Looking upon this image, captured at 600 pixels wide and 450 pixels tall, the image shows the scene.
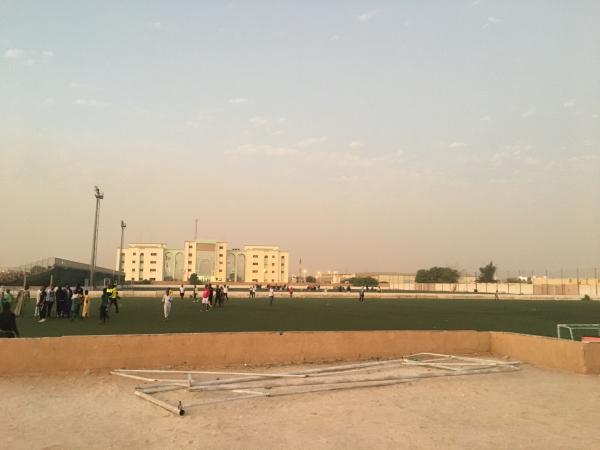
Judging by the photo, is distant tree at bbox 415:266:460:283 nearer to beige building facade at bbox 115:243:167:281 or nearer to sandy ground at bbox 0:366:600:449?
beige building facade at bbox 115:243:167:281

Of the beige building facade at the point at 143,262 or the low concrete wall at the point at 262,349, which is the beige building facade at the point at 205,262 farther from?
the low concrete wall at the point at 262,349

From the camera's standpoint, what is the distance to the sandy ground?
6551 millimetres

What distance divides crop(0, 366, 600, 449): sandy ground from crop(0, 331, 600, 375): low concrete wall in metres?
0.67

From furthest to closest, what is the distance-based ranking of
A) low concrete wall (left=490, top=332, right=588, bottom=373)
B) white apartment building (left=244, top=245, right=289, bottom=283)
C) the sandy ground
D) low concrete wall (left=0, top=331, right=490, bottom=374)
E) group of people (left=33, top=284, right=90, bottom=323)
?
white apartment building (left=244, top=245, right=289, bottom=283) → group of people (left=33, top=284, right=90, bottom=323) → low concrete wall (left=490, top=332, right=588, bottom=373) → low concrete wall (left=0, top=331, right=490, bottom=374) → the sandy ground

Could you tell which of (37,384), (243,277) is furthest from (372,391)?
(243,277)

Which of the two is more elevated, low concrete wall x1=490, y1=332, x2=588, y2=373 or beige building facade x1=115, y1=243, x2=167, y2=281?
beige building facade x1=115, y1=243, x2=167, y2=281

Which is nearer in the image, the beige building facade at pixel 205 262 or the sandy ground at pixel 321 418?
the sandy ground at pixel 321 418

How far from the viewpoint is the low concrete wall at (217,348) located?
35.4ft

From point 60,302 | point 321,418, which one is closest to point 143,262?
point 60,302

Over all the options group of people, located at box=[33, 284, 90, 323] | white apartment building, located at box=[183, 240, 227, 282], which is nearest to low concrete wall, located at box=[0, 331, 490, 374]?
group of people, located at box=[33, 284, 90, 323]

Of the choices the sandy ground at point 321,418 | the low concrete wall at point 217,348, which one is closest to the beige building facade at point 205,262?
the low concrete wall at point 217,348

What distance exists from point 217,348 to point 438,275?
12723 cm

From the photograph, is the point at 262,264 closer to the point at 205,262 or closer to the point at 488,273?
the point at 205,262

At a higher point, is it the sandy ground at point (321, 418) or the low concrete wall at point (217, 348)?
the low concrete wall at point (217, 348)
